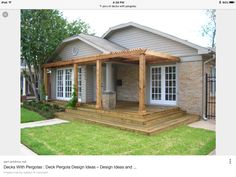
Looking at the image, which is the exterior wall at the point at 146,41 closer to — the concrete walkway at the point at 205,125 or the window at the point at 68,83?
the concrete walkway at the point at 205,125

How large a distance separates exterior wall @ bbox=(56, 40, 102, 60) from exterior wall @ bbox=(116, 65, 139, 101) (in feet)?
5.64

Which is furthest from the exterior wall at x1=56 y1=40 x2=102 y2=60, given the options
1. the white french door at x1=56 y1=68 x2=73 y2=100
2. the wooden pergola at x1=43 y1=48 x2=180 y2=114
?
the wooden pergola at x1=43 y1=48 x2=180 y2=114

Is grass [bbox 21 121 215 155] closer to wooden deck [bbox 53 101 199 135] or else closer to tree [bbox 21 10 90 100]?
wooden deck [bbox 53 101 199 135]

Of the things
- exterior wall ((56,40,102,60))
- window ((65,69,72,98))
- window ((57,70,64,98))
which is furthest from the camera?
window ((57,70,64,98))

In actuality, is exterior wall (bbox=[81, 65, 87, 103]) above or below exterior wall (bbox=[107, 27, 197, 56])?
below

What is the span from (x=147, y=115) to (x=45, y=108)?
5.22 metres

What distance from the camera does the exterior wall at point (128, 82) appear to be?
10.5m

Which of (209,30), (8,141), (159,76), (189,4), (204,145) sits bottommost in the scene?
(204,145)

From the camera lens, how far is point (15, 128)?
255 cm

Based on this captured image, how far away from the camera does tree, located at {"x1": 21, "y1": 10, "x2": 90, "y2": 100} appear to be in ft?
33.9

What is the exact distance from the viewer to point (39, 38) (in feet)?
35.6

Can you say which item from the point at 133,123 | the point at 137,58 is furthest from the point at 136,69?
the point at 133,123
